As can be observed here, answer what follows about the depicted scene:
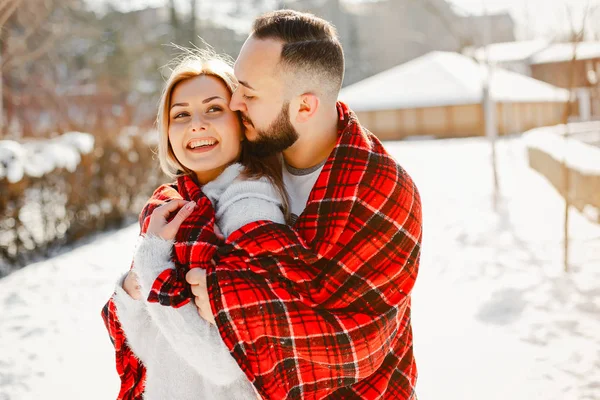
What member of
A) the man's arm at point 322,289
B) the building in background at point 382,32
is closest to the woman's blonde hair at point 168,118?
the man's arm at point 322,289

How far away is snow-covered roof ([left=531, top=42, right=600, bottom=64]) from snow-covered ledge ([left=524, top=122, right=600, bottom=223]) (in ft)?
92.6

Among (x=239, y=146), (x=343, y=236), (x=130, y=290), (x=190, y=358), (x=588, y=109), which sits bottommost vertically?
(x=588, y=109)

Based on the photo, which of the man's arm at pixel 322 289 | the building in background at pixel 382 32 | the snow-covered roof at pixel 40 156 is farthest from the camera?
the building in background at pixel 382 32

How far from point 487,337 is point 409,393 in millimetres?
2965

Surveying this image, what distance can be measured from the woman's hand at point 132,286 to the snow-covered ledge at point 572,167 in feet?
18.1

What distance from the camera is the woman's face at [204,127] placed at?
1979 mm

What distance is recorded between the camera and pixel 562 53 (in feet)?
142

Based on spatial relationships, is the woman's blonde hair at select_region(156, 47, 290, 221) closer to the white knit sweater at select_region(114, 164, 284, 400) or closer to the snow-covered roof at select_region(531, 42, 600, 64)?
the white knit sweater at select_region(114, 164, 284, 400)

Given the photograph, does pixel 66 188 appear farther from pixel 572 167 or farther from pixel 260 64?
pixel 572 167

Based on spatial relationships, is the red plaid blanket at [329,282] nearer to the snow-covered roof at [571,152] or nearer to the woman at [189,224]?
the woman at [189,224]

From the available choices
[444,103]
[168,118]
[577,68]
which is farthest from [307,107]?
[577,68]

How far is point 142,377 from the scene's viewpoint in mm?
2057

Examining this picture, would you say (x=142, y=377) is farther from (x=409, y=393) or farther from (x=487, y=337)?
(x=487, y=337)

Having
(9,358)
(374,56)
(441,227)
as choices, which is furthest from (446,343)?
(374,56)
